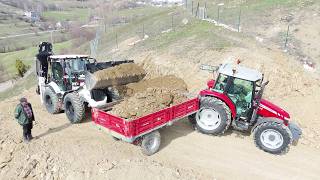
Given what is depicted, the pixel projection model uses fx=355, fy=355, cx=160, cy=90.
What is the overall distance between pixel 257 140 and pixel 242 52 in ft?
22.8

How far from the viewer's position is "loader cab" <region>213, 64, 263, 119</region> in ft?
37.0

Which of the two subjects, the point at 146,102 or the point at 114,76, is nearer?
the point at 146,102

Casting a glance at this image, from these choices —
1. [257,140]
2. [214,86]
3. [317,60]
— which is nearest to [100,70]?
[214,86]

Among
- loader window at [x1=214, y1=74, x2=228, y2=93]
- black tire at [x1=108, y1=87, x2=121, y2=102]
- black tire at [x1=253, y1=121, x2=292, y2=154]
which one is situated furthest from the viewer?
black tire at [x1=108, y1=87, x2=121, y2=102]

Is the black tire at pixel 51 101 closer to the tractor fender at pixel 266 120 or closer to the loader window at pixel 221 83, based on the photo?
the loader window at pixel 221 83

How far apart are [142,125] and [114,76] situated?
3.63 meters

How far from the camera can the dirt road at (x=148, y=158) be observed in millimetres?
9969

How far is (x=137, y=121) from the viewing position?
997 centimetres

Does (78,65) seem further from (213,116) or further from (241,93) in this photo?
(241,93)

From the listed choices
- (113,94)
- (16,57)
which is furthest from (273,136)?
(16,57)

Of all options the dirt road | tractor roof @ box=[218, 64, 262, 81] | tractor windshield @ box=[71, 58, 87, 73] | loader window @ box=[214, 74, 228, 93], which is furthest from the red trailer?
tractor windshield @ box=[71, 58, 87, 73]

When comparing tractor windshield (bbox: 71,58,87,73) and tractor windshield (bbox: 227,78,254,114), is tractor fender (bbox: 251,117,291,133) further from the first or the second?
tractor windshield (bbox: 71,58,87,73)

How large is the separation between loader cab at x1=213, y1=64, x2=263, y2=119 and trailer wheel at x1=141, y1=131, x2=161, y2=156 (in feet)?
8.86

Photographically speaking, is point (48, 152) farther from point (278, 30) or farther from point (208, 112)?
point (278, 30)
